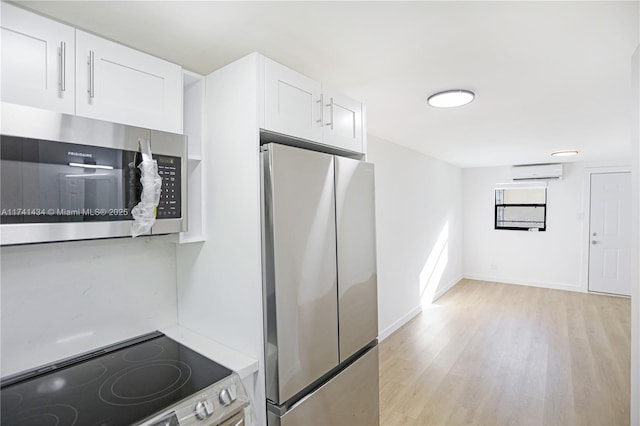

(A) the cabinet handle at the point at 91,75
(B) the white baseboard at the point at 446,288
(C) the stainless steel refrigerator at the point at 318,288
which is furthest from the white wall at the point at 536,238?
(A) the cabinet handle at the point at 91,75

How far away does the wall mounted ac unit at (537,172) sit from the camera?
5.83 meters

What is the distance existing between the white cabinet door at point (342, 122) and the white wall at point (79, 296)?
1042 millimetres

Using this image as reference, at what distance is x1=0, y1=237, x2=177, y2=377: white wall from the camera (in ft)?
4.37

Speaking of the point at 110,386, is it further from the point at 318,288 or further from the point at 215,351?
the point at 318,288

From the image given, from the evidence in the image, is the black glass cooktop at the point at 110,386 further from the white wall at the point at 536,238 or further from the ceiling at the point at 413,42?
the white wall at the point at 536,238

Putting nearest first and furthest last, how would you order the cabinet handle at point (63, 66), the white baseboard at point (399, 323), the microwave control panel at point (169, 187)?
the cabinet handle at point (63, 66), the microwave control panel at point (169, 187), the white baseboard at point (399, 323)

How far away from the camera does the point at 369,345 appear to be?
2066 millimetres

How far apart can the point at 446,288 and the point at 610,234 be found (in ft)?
9.26

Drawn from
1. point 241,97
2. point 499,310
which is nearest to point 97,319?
point 241,97

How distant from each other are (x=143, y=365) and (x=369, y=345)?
1.27 metres

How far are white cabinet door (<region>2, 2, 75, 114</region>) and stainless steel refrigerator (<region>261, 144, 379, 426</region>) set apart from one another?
2.48 ft

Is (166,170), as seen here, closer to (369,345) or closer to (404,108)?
(369,345)

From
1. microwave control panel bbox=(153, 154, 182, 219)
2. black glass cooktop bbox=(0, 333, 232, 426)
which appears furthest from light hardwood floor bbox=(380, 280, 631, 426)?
microwave control panel bbox=(153, 154, 182, 219)

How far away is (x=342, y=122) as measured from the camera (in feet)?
6.21
